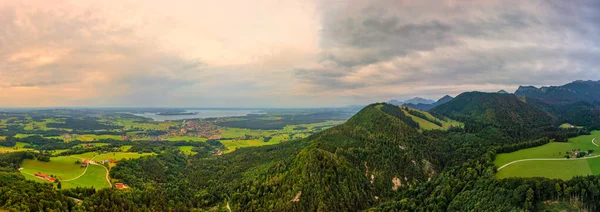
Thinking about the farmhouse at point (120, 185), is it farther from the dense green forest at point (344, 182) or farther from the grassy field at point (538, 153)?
the grassy field at point (538, 153)

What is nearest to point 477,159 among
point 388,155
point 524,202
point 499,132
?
point 388,155

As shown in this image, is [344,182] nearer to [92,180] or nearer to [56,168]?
[92,180]

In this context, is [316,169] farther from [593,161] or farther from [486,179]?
[593,161]

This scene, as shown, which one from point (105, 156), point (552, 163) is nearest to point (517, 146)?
point (552, 163)

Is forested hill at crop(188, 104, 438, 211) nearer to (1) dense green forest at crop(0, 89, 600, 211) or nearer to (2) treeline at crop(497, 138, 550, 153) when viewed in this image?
(1) dense green forest at crop(0, 89, 600, 211)

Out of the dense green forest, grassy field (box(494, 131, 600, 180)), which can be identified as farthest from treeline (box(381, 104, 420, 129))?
grassy field (box(494, 131, 600, 180))

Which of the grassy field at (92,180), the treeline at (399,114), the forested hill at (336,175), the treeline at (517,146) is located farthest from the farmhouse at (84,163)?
the treeline at (517,146)
